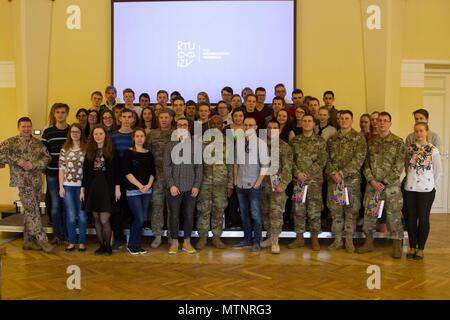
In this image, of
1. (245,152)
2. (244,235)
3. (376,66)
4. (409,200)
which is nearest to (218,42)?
(376,66)

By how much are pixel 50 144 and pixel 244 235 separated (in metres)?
2.70

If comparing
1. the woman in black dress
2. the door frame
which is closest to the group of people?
the woman in black dress

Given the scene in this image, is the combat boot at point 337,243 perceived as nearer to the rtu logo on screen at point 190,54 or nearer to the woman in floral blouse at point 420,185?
the woman in floral blouse at point 420,185

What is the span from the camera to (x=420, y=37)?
8.00 metres

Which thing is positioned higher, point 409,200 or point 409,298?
point 409,200

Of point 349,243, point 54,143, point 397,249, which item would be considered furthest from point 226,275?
point 54,143

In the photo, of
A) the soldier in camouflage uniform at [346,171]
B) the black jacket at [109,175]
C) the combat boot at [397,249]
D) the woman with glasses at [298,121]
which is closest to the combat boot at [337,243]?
the soldier in camouflage uniform at [346,171]

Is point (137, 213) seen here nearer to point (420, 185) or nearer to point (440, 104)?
point (420, 185)

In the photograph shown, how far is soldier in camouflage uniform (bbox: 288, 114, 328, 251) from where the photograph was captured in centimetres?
555

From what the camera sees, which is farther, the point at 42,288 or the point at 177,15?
the point at 177,15

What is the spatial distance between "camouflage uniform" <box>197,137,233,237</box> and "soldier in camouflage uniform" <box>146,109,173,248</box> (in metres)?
0.46

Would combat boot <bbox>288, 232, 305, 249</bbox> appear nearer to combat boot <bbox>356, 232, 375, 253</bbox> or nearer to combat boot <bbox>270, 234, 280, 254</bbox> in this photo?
combat boot <bbox>270, 234, 280, 254</bbox>

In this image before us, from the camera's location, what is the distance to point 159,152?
5.58 m

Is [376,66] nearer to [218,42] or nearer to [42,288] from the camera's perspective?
[218,42]
